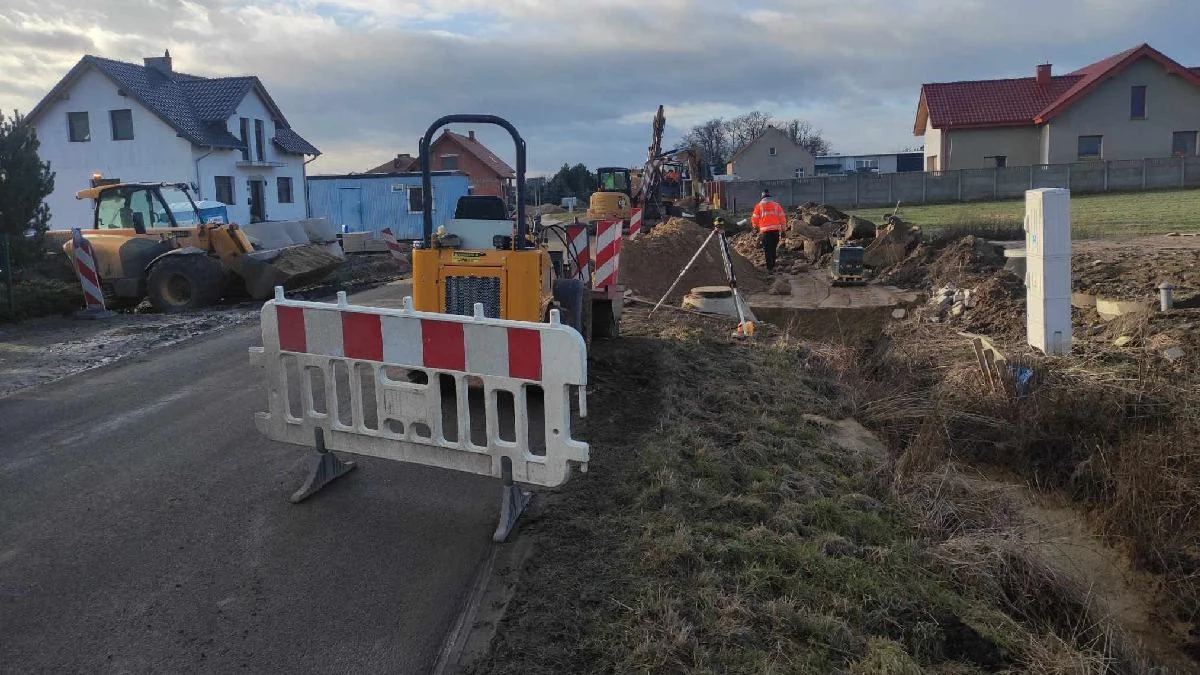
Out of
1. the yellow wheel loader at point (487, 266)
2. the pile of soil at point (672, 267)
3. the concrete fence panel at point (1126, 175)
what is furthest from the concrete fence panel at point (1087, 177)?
the yellow wheel loader at point (487, 266)

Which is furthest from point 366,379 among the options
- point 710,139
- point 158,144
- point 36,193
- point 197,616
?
point 710,139

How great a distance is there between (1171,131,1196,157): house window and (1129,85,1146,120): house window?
7.33ft

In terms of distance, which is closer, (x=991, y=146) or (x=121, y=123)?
(x=121, y=123)

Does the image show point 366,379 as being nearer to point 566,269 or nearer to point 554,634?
point 566,269

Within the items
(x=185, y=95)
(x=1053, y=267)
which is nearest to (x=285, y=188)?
(x=185, y=95)

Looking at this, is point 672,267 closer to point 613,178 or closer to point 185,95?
point 613,178

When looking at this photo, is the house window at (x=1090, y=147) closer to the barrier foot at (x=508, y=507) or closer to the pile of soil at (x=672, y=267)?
the pile of soil at (x=672, y=267)

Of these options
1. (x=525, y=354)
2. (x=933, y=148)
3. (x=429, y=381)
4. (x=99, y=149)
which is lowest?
(x=429, y=381)

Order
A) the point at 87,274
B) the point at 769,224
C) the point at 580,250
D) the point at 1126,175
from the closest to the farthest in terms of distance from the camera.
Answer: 1. the point at 580,250
2. the point at 87,274
3. the point at 769,224
4. the point at 1126,175

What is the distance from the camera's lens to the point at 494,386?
4.98m

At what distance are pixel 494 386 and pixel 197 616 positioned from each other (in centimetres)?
176

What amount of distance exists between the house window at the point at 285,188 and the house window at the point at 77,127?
797cm

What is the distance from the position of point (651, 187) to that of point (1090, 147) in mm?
34456

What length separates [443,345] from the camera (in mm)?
5141
